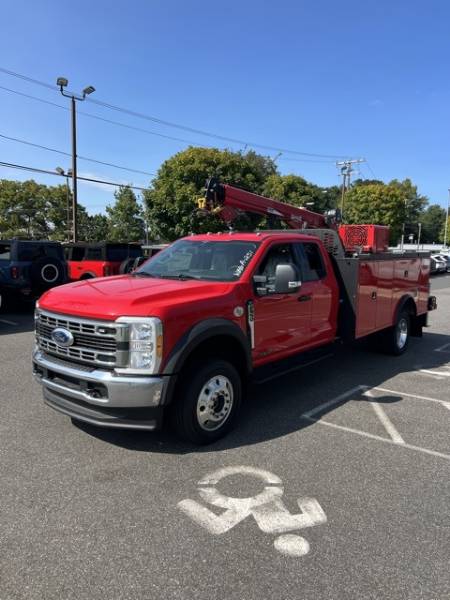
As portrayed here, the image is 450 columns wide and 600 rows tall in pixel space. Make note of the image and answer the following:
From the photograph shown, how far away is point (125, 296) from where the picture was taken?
12.4ft

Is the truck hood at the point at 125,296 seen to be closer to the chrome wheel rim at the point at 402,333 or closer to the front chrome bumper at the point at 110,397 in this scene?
the front chrome bumper at the point at 110,397

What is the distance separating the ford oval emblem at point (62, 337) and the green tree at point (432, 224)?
4567 inches

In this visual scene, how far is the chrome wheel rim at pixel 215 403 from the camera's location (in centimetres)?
393

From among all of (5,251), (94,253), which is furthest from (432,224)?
(5,251)

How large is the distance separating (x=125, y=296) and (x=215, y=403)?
1.25 m

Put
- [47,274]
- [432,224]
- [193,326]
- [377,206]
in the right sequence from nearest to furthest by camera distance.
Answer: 1. [193,326]
2. [47,274]
3. [377,206]
4. [432,224]

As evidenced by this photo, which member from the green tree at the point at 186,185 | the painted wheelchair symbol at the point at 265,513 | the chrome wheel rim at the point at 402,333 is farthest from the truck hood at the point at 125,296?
the green tree at the point at 186,185

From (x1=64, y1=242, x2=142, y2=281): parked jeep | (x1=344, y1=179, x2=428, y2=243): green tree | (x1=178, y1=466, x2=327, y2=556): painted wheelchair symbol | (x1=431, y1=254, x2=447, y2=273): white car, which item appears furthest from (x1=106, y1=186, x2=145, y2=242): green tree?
(x1=178, y1=466, x2=327, y2=556): painted wheelchair symbol

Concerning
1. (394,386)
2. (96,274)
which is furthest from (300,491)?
(96,274)

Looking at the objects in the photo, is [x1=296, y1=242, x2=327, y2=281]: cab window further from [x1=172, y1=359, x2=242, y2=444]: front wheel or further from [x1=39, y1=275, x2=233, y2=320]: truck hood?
[x1=172, y1=359, x2=242, y2=444]: front wheel

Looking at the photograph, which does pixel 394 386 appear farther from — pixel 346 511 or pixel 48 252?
pixel 48 252

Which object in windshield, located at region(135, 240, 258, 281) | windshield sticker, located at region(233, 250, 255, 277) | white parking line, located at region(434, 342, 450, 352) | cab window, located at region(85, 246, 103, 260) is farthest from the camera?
cab window, located at region(85, 246, 103, 260)

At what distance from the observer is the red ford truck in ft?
11.6

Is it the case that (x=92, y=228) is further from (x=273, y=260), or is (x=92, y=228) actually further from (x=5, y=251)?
(x=273, y=260)
